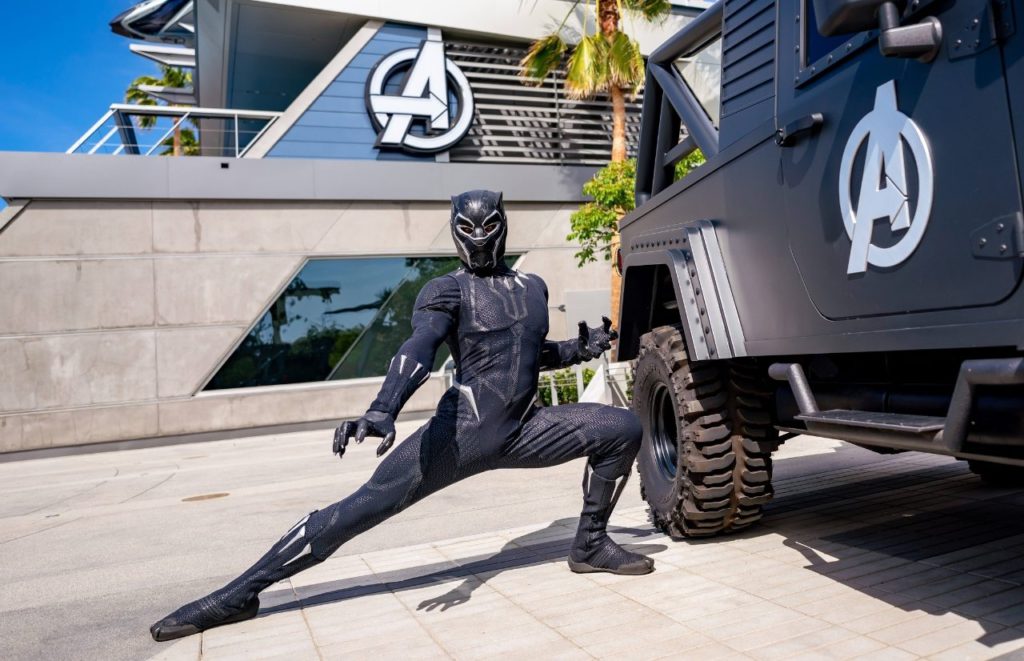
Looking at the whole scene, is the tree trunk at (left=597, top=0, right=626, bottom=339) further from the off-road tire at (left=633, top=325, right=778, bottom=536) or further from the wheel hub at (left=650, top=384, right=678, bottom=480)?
the off-road tire at (left=633, top=325, right=778, bottom=536)

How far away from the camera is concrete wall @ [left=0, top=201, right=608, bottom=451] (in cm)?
1335

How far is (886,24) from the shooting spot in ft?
8.04

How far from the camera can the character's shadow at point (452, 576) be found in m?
3.91

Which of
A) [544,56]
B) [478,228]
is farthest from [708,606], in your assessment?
[544,56]

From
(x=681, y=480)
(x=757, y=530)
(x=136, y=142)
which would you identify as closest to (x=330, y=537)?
(x=681, y=480)

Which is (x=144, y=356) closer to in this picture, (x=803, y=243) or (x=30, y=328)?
(x=30, y=328)

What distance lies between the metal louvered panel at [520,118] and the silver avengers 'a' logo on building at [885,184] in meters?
13.9

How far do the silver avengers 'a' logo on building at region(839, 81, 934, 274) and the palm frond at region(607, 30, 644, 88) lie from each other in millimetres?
11191

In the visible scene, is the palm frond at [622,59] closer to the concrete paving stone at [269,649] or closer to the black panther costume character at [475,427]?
the black panther costume character at [475,427]

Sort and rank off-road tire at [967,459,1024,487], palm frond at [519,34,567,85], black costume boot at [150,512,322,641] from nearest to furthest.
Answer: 1. black costume boot at [150,512,322,641]
2. off-road tire at [967,459,1024,487]
3. palm frond at [519,34,567,85]

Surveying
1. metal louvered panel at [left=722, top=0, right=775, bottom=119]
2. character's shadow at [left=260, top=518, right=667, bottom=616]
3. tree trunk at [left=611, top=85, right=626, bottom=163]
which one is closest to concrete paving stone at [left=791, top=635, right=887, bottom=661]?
character's shadow at [left=260, top=518, right=667, bottom=616]

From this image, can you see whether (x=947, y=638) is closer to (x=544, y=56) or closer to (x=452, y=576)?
(x=452, y=576)

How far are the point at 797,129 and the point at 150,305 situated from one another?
1320cm

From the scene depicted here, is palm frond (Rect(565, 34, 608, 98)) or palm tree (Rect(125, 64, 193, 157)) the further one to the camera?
palm tree (Rect(125, 64, 193, 157))
